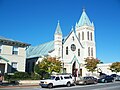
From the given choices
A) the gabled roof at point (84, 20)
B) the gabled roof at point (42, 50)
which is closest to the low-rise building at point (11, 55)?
the gabled roof at point (42, 50)

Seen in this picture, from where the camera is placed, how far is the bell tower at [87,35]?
195 feet

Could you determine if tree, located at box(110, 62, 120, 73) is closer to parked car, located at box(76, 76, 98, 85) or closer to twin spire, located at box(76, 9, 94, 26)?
twin spire, located at box(76, 9, 94, 26)

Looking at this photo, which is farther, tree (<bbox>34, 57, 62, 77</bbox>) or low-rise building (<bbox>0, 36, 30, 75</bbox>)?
tree (<bbox>34, 57, 62, 77</bbox>)

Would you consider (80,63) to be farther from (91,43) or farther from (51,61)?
(51,61)

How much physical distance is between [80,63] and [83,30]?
11.1 m

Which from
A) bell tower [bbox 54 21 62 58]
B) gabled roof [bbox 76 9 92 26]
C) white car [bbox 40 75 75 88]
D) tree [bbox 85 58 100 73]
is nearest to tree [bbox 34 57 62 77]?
bell tower [bbox 54 21 62 58]

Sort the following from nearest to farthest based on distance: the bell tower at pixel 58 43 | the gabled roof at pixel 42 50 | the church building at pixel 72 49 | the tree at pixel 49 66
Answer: the tree at pixel 49 66, the bell tower at pixel 58 43, the church building at pixel 72 49, the gabled roof at pixel 42 50

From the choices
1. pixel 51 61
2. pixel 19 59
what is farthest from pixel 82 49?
pixel 19 59

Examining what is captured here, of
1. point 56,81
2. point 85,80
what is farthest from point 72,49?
point 56,81

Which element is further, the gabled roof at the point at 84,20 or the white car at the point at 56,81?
the gabled roof at the point at 84,20

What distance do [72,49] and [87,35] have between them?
8698mm

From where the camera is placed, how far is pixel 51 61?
1678 inches

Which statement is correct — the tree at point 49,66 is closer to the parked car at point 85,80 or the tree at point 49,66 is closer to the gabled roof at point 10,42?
the gabled roof at point 10,42

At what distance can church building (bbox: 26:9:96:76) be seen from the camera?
51156 millimetres
